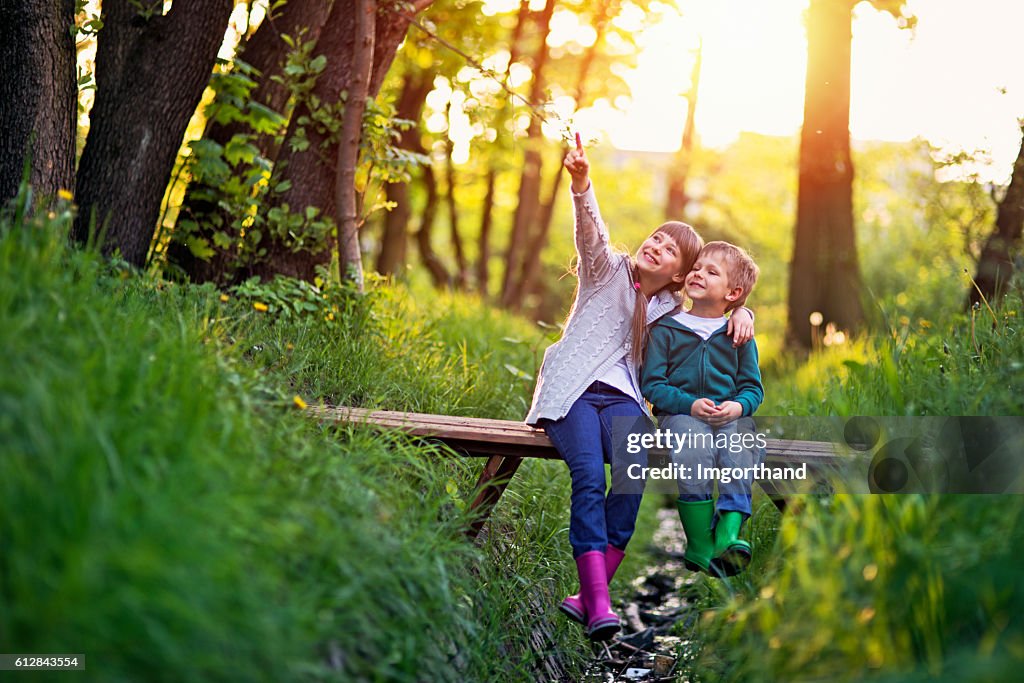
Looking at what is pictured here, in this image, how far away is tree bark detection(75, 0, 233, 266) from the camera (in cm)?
496

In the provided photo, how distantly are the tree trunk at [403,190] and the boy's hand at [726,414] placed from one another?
793 cm

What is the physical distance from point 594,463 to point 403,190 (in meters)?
8.62

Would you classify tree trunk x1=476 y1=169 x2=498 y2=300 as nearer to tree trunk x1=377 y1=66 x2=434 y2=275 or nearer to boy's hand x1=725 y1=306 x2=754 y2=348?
tree trunk x1=377 y1=66 x2=434 y2=275

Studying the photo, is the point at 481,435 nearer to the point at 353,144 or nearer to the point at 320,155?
the point at 353,144

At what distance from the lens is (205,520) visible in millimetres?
2393

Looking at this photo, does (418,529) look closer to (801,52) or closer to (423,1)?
(423,1)

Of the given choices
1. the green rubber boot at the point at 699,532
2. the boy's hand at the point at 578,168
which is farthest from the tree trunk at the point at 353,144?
the green rubber boot at the point at 699,532

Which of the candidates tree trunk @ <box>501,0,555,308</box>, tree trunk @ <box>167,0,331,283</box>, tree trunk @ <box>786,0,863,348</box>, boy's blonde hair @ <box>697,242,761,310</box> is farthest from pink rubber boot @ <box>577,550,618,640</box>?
tree trunk @ <box>501,0,555,308</box>

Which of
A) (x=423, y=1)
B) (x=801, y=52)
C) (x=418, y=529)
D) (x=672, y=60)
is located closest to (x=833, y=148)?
(x=801, y=52)

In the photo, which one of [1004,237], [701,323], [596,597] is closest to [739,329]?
[701,323]

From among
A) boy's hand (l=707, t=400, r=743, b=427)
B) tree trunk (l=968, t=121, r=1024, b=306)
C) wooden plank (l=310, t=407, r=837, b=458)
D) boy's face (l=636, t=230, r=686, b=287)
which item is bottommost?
wooden plank (l=310, t=407, r=837, b=458)

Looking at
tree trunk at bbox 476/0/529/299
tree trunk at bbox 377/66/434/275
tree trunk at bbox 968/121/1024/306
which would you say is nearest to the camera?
tree trunk at bbox 968/121/1024/306

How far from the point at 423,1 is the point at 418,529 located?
3.61 meters

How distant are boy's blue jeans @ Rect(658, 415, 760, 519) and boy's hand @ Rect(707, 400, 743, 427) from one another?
0.06 feet
